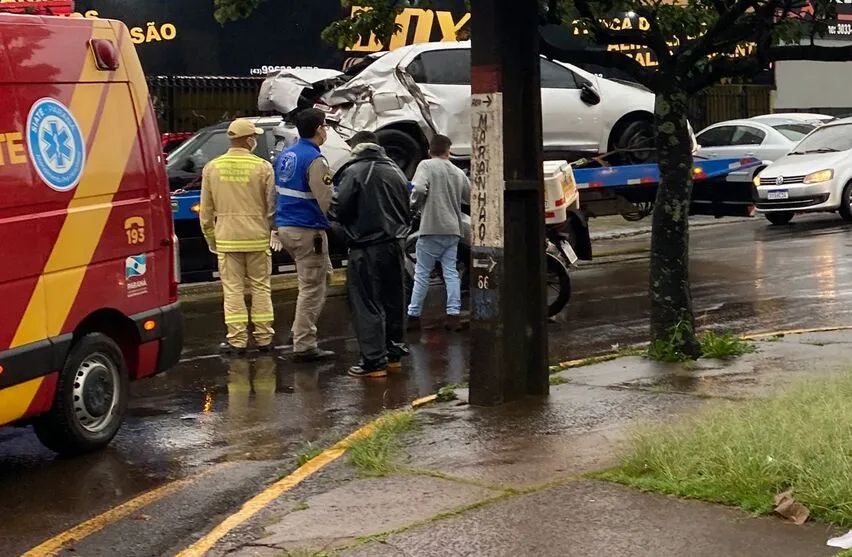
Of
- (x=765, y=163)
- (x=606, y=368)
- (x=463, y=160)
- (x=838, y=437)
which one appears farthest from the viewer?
(x=765, y=163)

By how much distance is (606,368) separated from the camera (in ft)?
29.6

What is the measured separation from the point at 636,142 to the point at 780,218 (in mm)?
5840

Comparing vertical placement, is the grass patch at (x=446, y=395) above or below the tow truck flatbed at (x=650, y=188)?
below

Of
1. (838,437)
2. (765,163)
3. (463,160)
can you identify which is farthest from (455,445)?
(765,163)

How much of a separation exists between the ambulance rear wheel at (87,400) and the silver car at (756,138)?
1589 centimetres

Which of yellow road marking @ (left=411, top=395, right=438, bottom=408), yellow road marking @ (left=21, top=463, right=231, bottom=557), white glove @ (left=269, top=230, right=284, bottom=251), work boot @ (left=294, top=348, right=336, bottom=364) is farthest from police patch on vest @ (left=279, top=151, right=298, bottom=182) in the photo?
yellow road marking @ (left=21, top=463, right=231, bottom=557)

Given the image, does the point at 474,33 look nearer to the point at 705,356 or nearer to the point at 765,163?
the point at 705,356

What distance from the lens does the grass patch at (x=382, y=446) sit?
20.7 ft

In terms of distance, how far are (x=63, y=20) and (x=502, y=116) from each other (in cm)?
262

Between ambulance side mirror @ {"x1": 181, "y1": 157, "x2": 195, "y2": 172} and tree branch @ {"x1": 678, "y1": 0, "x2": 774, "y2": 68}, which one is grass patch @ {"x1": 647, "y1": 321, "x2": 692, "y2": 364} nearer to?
tree branch @ {"x1": 678, "y1": 0, "x2": 774, "y2": 68}

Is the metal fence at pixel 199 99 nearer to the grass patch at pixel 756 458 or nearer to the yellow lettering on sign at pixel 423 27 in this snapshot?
the yellow lettering on sign at pixel 423 27

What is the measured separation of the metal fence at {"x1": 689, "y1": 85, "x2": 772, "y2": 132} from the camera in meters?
29.1

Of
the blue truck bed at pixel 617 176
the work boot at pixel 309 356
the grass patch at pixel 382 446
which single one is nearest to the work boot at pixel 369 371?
the work boot at pixel 309 356

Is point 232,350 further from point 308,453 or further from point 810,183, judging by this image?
point 810,183
